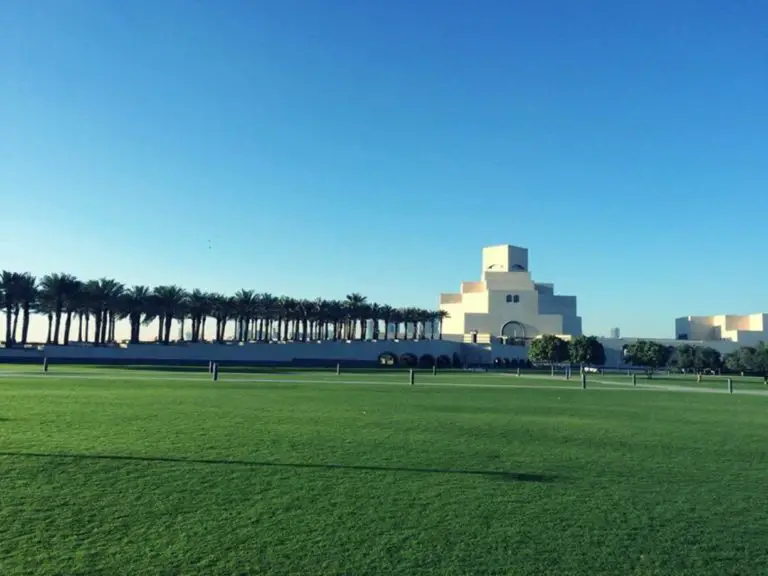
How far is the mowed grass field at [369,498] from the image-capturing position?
6.37 meters

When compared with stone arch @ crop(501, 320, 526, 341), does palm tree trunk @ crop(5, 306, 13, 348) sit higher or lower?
lower

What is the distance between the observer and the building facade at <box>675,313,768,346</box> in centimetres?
14200

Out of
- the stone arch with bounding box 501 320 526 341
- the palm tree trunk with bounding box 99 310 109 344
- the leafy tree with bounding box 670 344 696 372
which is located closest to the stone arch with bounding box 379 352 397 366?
the palm tree trunk with bounding box 99 310 109 344

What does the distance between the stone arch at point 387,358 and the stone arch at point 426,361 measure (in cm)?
413

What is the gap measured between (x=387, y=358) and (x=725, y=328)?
8810cm

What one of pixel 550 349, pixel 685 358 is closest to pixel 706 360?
pixel 685 358

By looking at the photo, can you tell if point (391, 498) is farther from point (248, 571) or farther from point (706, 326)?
point (706, 326)

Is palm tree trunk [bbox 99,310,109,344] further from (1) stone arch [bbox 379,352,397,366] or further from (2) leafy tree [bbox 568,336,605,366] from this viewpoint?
(2) leafy tree [bbox 568,336,605,366]

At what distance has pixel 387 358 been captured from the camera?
10388cm

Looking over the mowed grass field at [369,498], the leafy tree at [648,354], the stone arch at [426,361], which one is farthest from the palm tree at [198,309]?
the mowed grass field at [369,498]

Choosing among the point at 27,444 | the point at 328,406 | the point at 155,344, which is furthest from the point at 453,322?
the point at 27,444

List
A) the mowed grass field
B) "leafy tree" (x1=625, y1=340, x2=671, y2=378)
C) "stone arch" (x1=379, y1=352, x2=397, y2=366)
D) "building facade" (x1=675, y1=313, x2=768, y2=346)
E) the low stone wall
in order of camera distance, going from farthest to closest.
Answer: "building facade" (x1=675, y1=313, x2=768, y2=346) < "stone arch" (x1=379, y1=352, x2=397, y2=366) < "leafy tree" (x1=625, y1=340, x2=671, y2=378) < the low stone wall < the mowed grass field

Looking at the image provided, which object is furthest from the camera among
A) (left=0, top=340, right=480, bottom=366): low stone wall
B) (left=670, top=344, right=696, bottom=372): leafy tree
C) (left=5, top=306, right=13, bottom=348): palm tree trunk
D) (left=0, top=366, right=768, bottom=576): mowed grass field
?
(left=670, top=344, right=696, bottom=372): leafy tree

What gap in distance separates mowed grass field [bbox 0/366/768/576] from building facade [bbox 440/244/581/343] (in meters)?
122
